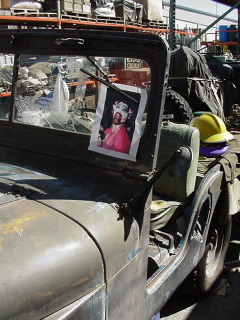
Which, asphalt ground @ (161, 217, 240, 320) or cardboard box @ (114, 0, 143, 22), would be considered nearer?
asphalt ground @ (161, 217, 240, 320)

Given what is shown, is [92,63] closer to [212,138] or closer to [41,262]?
[41,262]

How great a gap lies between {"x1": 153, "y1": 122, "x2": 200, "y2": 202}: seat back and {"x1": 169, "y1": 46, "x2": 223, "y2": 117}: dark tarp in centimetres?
336

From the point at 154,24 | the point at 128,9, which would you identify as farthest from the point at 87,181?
the point at 154,24

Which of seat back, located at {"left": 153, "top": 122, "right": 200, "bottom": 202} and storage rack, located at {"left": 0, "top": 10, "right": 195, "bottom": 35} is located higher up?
storage rack, located at {"left": 0, "top": 10, "right": 195, "bottom": 35}

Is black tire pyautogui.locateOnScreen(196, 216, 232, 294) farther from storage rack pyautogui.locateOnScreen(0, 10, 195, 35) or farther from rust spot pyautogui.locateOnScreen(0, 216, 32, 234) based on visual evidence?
storage rack pyautogui.locateOnScreen(0, 10, 195, 35)

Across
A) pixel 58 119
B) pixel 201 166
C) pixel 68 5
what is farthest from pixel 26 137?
pixel 68 5

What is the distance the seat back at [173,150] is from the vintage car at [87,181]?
0.16m

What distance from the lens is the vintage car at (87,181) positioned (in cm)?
161

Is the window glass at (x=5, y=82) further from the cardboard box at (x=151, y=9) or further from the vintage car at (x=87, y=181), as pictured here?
the cardboard box at (x=151, y=9)

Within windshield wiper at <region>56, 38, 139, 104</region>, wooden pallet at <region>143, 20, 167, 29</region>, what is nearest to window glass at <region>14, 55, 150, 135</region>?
windshield wiper at <region>56, 38, 139, 104</region>

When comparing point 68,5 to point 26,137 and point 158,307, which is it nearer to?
point 26,137

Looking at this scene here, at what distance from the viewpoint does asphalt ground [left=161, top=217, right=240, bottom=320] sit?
10.6 ft

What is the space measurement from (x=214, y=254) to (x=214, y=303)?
39cm

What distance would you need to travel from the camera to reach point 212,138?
345cm
